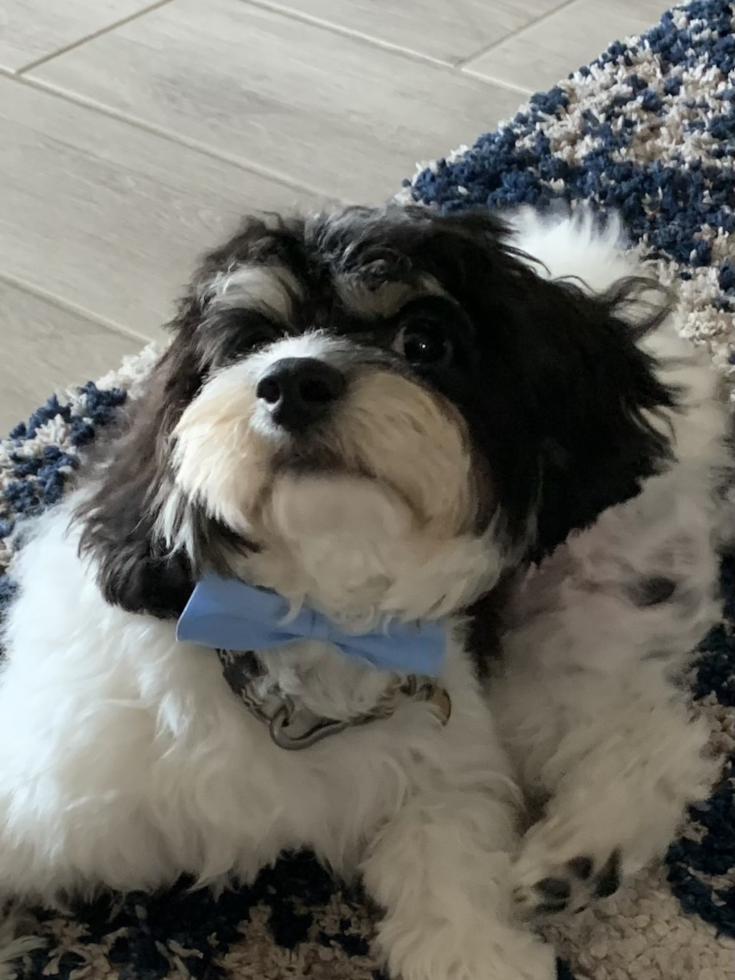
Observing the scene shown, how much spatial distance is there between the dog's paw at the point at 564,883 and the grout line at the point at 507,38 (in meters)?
1.78

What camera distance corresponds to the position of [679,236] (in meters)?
2.02

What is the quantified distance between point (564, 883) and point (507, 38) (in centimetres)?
198

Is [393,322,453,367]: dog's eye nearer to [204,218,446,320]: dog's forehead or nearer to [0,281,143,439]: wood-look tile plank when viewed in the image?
[204,218,446,320]: dog's forehead

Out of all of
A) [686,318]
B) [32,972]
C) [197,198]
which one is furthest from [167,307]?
[32,972]

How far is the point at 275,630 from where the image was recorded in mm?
1076

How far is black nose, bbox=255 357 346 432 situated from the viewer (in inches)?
36.3

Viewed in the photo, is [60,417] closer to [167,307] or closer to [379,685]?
[167,307]

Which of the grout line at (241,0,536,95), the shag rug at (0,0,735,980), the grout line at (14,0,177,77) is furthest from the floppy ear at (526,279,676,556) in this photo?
the grout line at (14,0,177,77)

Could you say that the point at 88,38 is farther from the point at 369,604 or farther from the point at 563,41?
the point at 369,604

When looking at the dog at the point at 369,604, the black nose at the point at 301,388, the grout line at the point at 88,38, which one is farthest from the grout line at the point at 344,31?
the black nose at the point at 301,388

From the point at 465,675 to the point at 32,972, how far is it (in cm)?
47

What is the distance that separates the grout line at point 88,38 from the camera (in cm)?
256

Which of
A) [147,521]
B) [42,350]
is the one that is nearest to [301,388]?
[147,521]

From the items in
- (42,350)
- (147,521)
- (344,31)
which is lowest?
(42,350)
